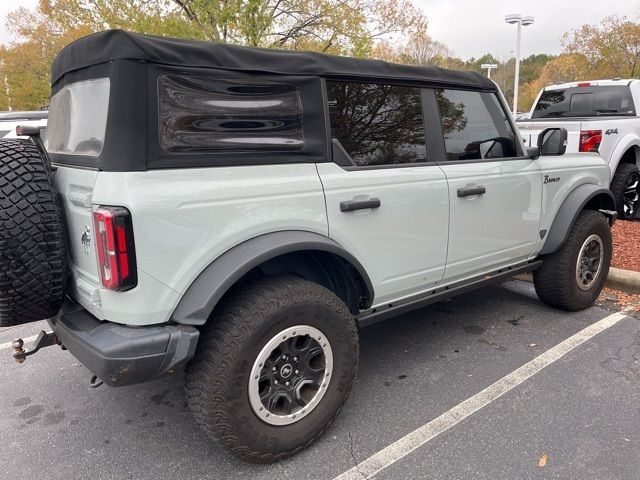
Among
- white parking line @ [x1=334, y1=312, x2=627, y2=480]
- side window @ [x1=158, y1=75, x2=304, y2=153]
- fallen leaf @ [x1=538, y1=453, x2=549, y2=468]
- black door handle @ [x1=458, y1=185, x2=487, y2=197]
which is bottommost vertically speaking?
fallen leaf @ [x1=538, y1=453, x2=549, y2=468]

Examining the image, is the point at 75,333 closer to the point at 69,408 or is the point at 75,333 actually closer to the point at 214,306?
the point at 214,306

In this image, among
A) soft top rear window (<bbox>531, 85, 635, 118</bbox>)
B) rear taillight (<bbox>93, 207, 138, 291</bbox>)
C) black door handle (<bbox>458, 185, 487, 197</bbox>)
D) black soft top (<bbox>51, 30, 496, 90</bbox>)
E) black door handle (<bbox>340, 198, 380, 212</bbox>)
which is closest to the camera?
rear taillight (<bbox>93, 207, 138, 291</bbox>)

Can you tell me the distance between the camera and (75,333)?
226 centimetres

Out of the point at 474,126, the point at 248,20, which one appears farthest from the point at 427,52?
the point at 474,126

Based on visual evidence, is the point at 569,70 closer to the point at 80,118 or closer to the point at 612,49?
the point at 612,49

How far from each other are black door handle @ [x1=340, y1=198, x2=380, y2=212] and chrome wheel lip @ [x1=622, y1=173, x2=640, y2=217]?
236 inches

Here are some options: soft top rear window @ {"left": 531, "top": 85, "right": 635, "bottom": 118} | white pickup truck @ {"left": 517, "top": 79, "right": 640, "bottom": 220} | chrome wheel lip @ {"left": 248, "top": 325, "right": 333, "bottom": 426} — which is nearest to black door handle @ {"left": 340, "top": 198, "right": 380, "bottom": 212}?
chrome wheel lip @ {"left": 248, "top": 325, "right": 333, "bottom": 426}

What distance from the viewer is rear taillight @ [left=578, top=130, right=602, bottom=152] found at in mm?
6289

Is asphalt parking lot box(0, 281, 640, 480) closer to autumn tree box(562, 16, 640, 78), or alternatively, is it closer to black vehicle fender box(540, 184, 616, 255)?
black vehicle fender box(540, 184, 616, 255)

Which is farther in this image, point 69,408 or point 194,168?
point 69,408

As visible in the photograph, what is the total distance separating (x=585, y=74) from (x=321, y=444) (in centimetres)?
2790

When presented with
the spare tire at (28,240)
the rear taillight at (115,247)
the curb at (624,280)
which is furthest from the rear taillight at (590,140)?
the spare tire at (28,240)

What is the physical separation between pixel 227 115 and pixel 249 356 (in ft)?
3.75

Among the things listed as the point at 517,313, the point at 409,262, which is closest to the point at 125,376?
the point at 409,262
